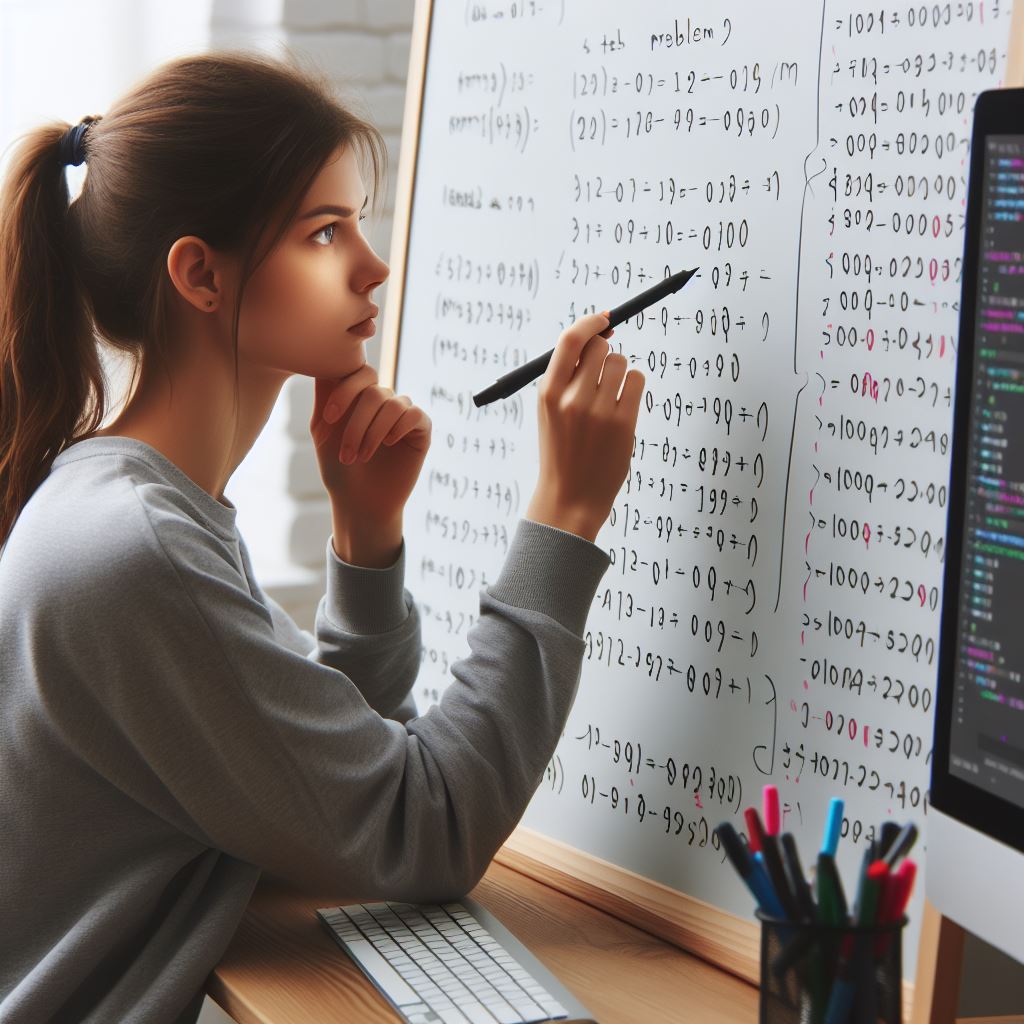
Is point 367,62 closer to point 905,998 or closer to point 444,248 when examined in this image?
point 444,248

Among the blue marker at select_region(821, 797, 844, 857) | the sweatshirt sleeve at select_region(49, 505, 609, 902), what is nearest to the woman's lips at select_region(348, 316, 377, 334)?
the sweatshirt sleeve at select_region(49, 505, 609, 902)

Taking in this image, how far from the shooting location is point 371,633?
1.20m

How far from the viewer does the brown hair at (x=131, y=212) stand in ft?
3.23

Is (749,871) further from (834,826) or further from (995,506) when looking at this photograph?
(995,506)

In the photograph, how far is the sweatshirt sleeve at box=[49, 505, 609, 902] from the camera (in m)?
0.86

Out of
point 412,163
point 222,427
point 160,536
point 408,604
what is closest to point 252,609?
point 160,536

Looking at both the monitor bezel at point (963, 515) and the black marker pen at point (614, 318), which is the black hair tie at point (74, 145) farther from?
the monitor bezel at point (963, 515)

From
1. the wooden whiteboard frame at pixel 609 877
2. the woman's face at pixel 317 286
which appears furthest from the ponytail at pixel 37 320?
the wooden whiteboard frame at pixel 609 877

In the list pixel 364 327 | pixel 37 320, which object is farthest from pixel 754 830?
pixel 37 320

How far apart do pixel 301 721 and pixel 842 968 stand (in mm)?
395

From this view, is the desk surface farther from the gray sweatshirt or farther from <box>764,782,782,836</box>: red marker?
<box>764,782,782,836</box>: red marker

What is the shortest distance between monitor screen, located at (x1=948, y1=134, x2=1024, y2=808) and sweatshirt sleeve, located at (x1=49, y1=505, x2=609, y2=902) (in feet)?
1.09

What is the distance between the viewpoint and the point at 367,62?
1.80m

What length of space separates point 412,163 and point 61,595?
0.66 m
